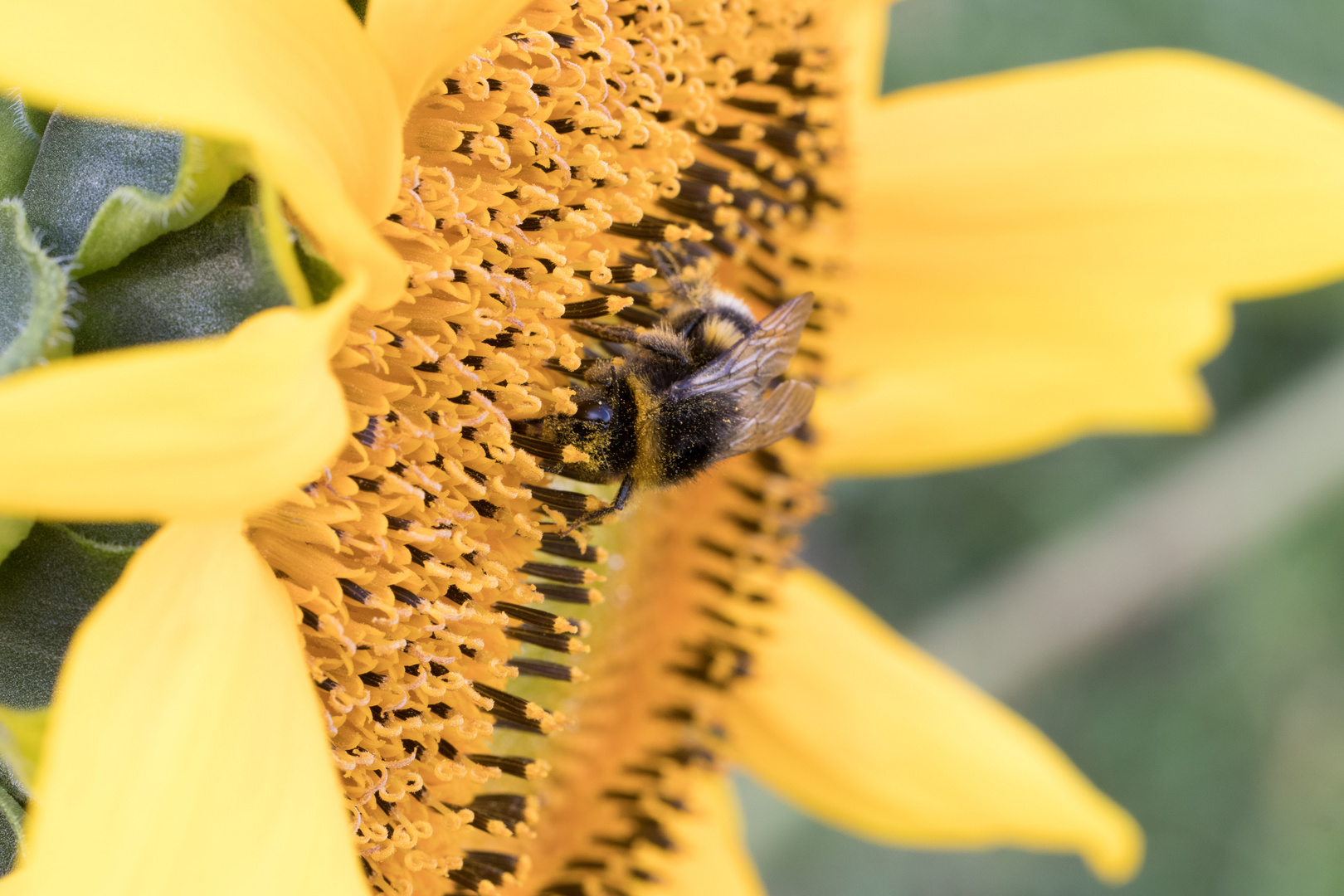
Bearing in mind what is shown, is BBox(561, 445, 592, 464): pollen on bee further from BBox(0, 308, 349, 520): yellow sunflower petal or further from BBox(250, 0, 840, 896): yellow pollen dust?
BBox(0, 308, 349, 520): yellow sunflower petal

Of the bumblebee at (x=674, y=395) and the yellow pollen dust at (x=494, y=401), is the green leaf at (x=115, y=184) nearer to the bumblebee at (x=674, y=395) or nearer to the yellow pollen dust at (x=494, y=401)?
the yellow pollen dust at (x=494, y=401)

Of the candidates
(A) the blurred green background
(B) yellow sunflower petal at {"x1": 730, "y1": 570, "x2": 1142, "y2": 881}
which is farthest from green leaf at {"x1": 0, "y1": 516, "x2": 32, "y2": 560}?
(A) the blurred green background

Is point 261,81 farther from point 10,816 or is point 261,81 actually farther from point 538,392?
point 10,816

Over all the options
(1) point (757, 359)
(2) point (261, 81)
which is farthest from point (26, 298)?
(1) point (757, 359)

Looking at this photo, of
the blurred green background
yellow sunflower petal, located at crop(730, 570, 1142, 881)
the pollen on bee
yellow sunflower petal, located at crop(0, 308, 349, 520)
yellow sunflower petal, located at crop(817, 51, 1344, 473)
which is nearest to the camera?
yellow sunflower petal, located at crop(0, 308, 349, 520)

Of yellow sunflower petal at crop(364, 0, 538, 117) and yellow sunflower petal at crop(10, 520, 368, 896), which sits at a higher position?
yellow sunflower petal at crop(364, 0, 538, 117)

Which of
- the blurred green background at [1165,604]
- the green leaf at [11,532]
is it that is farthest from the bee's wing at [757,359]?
the blurred green background at [1165,604]
